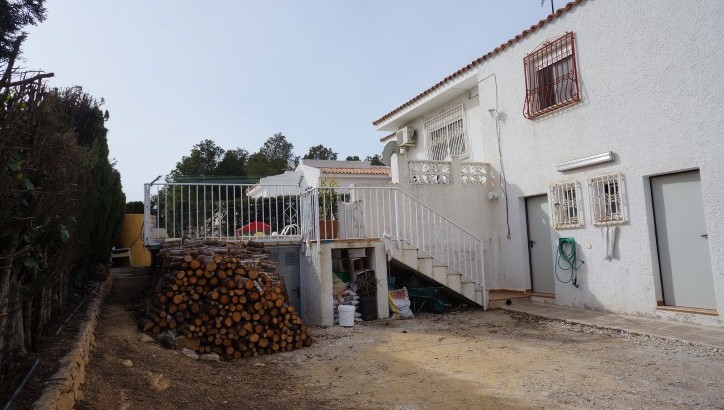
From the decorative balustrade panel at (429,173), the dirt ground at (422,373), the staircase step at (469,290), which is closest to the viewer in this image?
the dirt ground at (422,373)

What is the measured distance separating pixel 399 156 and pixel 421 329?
12.4 feet

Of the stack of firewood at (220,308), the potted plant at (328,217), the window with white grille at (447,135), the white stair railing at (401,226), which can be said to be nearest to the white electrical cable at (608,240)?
the white stair railing at (401,226)

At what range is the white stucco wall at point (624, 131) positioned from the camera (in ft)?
22.0

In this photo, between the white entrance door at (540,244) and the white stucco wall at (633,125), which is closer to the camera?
the white stucco wall at (633,125)

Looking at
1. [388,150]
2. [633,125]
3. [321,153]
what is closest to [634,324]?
[633,125]

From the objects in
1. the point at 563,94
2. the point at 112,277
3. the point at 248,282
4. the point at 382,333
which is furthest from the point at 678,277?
the point at 112,277

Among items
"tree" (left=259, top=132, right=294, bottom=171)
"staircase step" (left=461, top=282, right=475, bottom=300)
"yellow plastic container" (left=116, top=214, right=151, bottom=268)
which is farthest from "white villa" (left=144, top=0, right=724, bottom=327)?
"tree" (left=259, top=132, right=294, bottom=171)

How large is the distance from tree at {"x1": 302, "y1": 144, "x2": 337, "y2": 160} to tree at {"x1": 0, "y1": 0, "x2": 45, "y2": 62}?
41293 millimetres

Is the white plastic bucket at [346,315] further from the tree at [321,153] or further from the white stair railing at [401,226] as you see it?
the tree at [321,153]

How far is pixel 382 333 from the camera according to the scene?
7.29 m

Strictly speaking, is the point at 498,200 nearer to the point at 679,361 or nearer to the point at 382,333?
the point at 382,333

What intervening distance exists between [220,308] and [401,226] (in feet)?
14.0

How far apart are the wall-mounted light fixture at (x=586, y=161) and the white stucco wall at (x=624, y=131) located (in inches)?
5.0

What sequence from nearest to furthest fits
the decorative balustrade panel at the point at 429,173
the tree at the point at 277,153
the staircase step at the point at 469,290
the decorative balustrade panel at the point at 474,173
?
the staircase step at the point at 469,290, the decorative balustrade panel at the point at 429,173, the decorative balustrade panel at the point at 474,173, the tree at the point at 277,153
